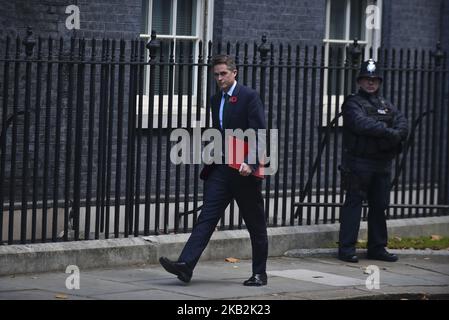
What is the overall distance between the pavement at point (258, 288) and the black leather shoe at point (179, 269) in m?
0.10

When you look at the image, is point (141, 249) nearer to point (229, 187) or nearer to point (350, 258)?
point (229, 187)

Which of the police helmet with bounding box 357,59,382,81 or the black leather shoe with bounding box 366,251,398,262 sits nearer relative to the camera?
the police helmet with bounding box 357,59,382,81

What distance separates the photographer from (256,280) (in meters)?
11.1

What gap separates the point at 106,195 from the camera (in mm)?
12297

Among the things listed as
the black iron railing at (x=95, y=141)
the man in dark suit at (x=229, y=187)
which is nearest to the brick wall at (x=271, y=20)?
the black iron railing at (x=95, y=141)

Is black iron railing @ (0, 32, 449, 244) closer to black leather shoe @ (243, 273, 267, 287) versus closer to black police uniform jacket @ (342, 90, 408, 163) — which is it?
black police uniform jacket @ (342, 90, 408, 163)

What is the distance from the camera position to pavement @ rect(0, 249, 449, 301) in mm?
10594

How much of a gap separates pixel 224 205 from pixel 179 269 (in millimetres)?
646

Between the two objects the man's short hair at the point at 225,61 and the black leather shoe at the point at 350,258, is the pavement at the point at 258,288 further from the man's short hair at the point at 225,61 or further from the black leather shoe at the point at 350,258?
the man's short hair at the point at 225,61

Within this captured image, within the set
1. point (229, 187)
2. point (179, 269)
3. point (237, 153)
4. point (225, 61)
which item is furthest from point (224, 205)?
point (225, 61)

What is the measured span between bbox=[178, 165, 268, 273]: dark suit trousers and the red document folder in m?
0.08

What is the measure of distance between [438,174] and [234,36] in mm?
2802

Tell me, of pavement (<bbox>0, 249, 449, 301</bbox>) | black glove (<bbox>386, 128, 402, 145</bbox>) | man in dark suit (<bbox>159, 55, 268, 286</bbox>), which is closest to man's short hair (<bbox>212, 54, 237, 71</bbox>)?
man in dark suit (<bbox>159, 55, 268, 286</bbox>)
